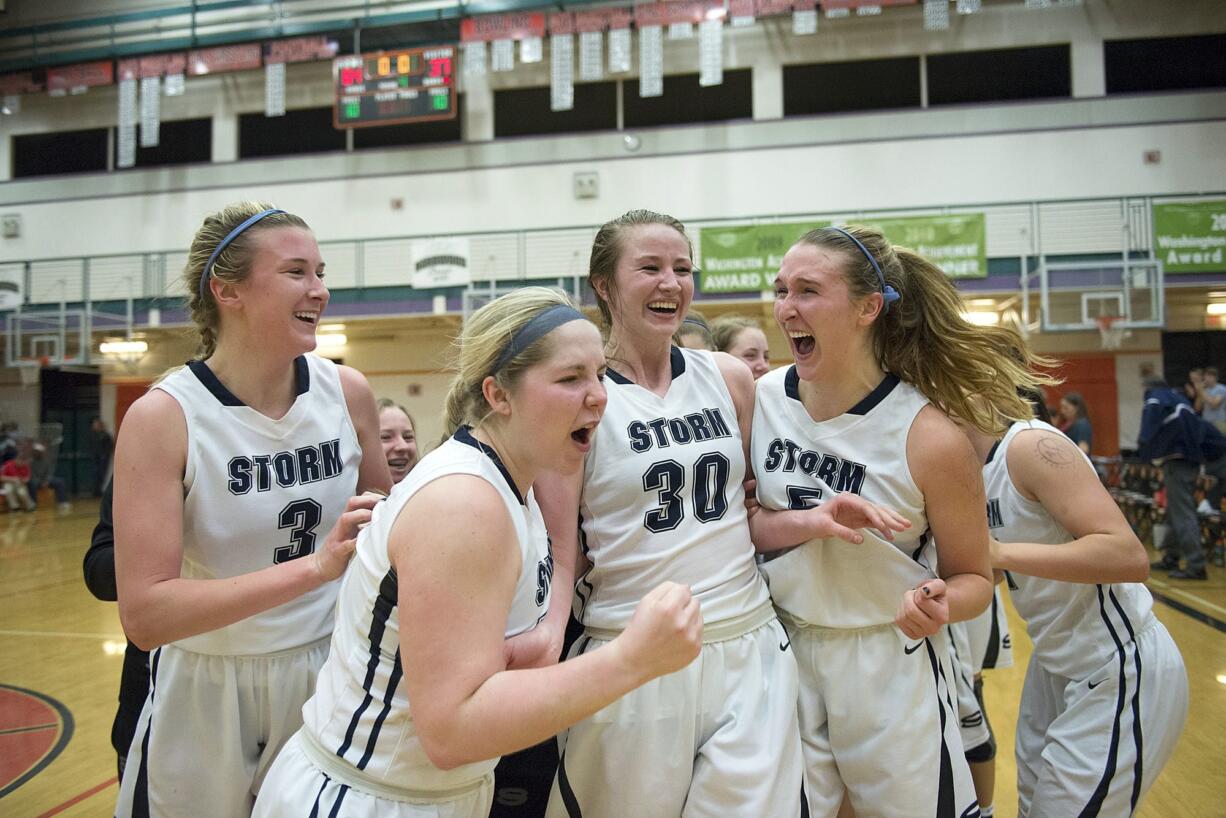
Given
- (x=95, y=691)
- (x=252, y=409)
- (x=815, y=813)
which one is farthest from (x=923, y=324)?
(x=95, y=691)

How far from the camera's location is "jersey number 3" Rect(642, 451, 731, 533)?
2043mm

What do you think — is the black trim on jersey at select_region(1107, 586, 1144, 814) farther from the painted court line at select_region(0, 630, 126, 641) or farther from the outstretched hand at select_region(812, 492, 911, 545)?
the painted court line at select_region(0, 630, 126, 641)

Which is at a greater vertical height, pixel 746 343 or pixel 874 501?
pixel 746 343

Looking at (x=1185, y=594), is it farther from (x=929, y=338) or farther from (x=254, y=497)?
(x=254, y=497)

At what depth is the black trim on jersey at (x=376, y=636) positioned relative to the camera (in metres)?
1.43

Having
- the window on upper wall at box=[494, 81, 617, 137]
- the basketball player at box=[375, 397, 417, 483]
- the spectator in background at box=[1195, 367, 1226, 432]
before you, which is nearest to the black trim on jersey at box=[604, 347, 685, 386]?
the basketball player at box=[375, 397, 417, 483]

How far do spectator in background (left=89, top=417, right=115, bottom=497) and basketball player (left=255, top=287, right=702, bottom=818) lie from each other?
745 inches

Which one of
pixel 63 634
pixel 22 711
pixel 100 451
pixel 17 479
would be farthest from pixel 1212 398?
pixel 100 451

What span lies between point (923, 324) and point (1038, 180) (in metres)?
15.1

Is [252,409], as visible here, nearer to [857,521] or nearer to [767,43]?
[857,521]

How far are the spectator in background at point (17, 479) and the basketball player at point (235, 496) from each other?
55.7 feet

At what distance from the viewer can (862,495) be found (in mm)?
2066

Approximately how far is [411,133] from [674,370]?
54.5 ft

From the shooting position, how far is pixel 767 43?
15.7 metres
